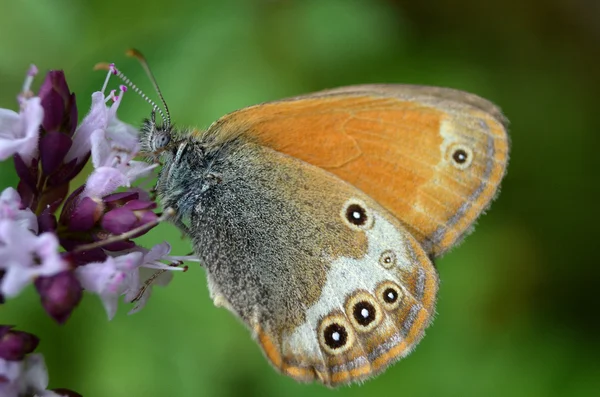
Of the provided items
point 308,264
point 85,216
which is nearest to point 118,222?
point 85,216

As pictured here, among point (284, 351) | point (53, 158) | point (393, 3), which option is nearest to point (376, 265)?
point (284, 351)

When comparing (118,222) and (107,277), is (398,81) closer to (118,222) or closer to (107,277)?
(118,222)

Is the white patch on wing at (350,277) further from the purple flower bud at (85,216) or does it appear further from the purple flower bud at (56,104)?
the purple flower bud at (56,104)

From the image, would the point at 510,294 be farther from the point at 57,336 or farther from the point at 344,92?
the point at 57,336

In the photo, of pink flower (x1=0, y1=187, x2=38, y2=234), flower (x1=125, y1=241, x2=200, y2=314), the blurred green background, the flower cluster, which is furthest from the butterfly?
the blurred green background

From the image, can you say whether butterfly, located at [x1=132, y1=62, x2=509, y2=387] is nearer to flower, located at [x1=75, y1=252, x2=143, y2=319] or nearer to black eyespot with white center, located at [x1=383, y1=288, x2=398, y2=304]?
black eyespot with white center, located at [x1=383, y1=288, x2=398, y2=304]

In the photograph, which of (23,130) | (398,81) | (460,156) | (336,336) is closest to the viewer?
(23,130)

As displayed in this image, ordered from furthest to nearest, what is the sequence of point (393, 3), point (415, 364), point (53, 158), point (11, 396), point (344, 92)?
point (393, 3), point (415, 364), point (344, 92), point (53, 158), point (11, 396)

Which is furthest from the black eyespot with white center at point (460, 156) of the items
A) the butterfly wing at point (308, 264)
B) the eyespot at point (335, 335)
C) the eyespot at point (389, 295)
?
the eyespot at point (335, 335)
